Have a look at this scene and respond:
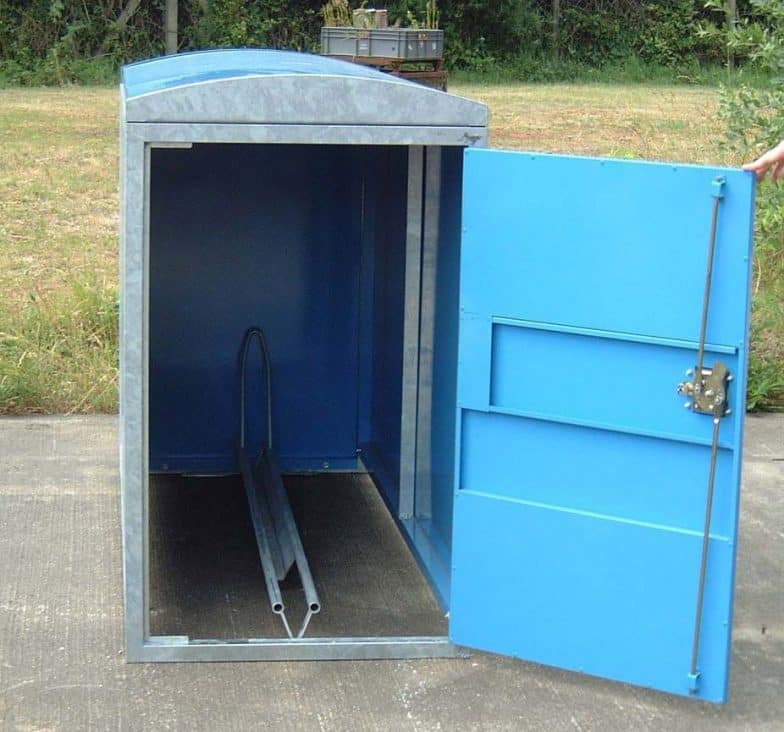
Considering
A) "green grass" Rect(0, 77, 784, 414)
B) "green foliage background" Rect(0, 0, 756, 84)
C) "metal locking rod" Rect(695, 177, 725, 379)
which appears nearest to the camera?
"metal locking rod" Rect(695, 177, 725, 379)

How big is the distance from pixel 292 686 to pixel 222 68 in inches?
79.0

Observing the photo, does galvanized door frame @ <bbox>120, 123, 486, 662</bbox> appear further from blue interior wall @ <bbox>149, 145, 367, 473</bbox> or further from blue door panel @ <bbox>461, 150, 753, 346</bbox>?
blue interior wall @ <bbox>149, 145, 367, 473</bbox>

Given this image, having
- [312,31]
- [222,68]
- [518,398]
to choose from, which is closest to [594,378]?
[518,398]

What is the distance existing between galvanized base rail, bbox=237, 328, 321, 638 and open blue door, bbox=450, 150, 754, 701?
2.17ft

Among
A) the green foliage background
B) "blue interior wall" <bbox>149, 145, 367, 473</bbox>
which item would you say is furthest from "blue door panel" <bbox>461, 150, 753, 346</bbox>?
the green foliage background

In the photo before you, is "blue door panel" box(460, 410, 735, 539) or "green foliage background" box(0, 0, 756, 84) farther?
"green foliage background" box(0, 0, 756, 84)

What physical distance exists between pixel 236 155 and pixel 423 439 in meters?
1.49

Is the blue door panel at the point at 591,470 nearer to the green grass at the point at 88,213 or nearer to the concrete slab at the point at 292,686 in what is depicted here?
the concrete slab at the point at 292,686

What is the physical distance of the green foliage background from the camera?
21.6 meters

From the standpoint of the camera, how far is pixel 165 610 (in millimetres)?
4484

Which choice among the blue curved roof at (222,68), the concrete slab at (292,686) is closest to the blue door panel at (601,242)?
the blue curved roof at (222,68)

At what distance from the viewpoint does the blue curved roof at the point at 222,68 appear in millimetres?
3916

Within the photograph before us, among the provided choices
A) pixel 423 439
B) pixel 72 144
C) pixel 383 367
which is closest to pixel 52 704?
pixel 423 439

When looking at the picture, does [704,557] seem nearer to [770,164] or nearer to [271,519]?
[770,164]
